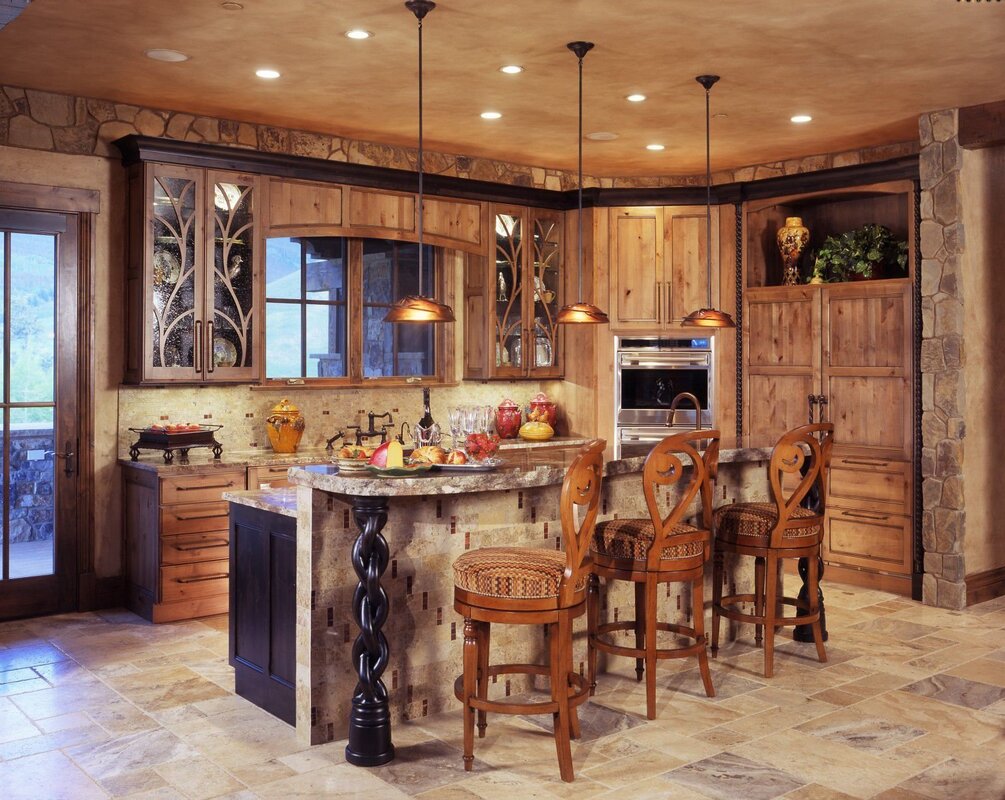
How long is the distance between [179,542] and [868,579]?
4.34 m

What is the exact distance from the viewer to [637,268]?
7.66 m

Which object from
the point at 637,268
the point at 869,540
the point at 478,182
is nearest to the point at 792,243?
the point at 637,268

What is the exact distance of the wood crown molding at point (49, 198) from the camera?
5602 mm

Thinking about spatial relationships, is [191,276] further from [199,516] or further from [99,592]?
[99,592]

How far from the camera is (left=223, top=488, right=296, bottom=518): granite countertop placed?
402cm

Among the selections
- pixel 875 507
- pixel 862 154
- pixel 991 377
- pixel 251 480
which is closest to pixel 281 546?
pixel 251 480

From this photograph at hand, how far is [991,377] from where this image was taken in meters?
6.36

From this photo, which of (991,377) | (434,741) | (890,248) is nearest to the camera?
(434,741)

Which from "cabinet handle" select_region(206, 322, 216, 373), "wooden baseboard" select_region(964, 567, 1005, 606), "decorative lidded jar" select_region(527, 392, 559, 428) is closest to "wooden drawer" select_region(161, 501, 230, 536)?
"cabinet handle" select_region(206, 322, 216, 373)

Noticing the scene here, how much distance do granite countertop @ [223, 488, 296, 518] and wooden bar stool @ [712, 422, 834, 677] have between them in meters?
2.08

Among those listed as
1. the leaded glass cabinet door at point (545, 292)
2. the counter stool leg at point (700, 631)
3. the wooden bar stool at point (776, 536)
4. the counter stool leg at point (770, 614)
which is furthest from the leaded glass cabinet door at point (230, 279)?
the counter stool leg at point (770, 614)

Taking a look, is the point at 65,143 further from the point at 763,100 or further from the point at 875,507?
the point at 875,507

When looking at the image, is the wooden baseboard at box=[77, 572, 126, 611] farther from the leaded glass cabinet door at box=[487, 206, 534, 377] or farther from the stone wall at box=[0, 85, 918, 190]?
the leaded glass cabinet door at box=[487, 206, 534, 377]

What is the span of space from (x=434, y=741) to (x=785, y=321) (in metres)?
4.43
